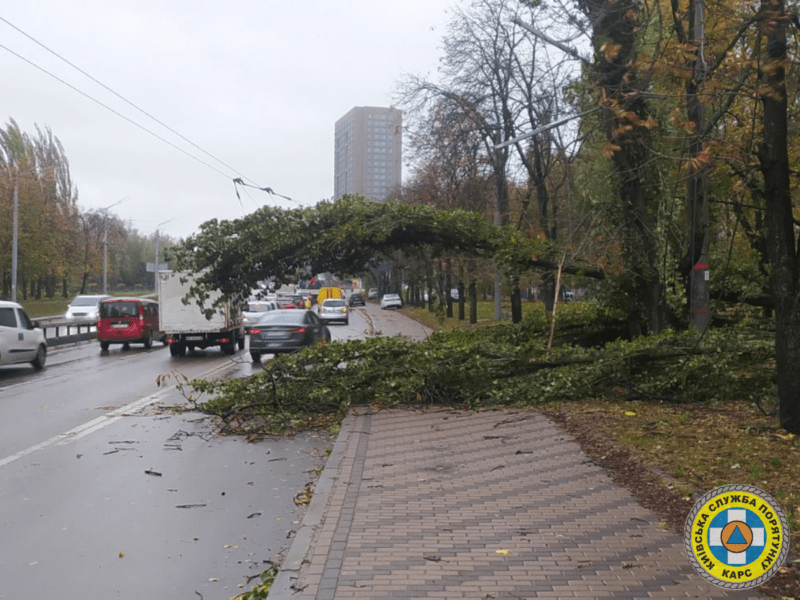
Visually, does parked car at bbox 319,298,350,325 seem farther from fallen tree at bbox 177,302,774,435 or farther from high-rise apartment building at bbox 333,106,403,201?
fallen tree at bbox 177,302,774,435

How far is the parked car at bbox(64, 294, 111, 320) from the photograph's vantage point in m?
41.7

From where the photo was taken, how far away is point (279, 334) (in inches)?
866

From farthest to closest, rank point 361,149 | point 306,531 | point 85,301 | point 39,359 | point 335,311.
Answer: point 361,149
point 335,311
point 85,301
point 39,359
point 306,531

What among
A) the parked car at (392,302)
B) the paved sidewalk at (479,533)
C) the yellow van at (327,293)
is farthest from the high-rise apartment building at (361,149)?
the paved sidewalk at (479,533)

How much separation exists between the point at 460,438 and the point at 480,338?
5.83m

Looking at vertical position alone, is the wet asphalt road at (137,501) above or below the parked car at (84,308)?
below

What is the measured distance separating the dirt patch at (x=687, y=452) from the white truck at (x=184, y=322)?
16.3 m

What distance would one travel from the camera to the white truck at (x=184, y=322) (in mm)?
25844

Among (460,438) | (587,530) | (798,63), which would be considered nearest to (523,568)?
(587,530)

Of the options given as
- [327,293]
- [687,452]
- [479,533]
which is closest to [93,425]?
[479,533]

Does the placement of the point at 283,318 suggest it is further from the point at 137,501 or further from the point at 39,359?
the point at 137,501

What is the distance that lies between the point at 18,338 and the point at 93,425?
9059mm

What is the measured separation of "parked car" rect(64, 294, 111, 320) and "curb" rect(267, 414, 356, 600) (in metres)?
35.6

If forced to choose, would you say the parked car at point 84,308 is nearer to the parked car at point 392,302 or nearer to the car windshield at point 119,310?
the car windshield at point 119,310
